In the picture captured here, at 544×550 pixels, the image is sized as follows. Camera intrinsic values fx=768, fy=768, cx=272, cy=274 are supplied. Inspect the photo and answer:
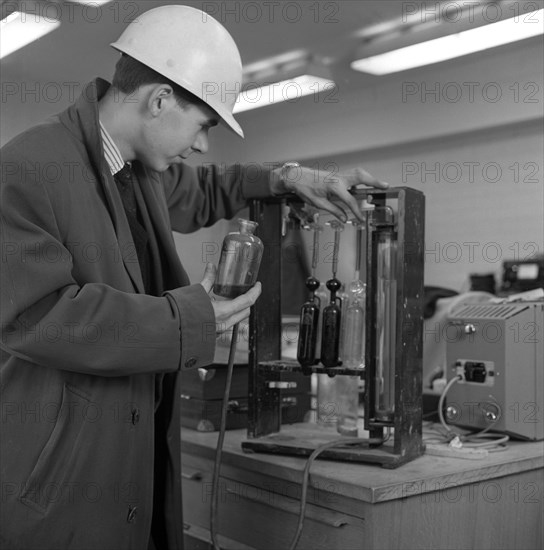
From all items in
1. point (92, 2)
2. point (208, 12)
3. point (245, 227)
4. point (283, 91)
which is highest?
point (283, 91)

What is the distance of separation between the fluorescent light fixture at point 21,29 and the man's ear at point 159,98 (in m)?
2.18

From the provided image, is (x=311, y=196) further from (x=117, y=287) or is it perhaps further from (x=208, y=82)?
(x=117, y=287)

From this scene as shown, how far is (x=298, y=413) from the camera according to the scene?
2098 millimetres

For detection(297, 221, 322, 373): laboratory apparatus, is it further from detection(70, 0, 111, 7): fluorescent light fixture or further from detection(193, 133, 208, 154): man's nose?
detection(70, 0, 111, 7): fluorescent light fixture

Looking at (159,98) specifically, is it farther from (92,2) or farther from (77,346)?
(92,2)

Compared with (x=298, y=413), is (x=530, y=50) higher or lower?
higher

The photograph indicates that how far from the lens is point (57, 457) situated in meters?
1.37

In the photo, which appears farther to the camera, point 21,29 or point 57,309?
point 21,29

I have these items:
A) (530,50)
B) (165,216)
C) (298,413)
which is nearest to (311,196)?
(165,216)

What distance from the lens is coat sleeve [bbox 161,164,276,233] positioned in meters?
1.86

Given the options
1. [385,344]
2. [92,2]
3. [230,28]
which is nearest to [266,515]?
[385,344]

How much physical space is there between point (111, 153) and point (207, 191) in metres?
0.43

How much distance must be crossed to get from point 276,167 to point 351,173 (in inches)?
7.7

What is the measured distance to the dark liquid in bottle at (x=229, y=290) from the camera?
1591 mm
